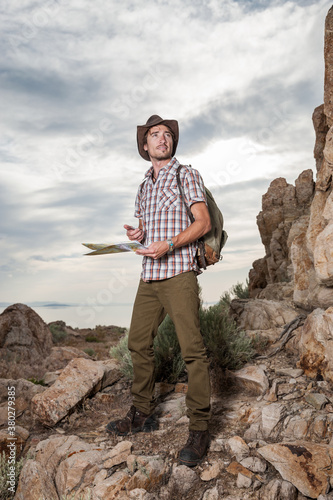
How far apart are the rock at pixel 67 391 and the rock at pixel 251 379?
1.87m

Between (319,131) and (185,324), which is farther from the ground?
(319,131)

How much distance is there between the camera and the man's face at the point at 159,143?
13.7ft

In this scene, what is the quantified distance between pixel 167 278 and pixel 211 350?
224cm

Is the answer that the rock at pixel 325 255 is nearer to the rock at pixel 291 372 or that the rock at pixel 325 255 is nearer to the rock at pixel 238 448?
the rock at pixel 291 372

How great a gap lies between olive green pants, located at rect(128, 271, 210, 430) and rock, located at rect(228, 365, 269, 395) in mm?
1408

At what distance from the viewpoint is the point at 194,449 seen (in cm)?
371

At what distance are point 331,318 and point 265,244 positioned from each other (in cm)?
884

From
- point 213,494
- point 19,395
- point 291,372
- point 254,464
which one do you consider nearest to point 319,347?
point 291,372

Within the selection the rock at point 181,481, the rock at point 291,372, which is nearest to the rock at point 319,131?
the rock at point 291,372

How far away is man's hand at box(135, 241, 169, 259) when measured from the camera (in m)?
3.64

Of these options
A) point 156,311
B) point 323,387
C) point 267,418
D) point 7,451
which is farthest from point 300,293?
point 7,451

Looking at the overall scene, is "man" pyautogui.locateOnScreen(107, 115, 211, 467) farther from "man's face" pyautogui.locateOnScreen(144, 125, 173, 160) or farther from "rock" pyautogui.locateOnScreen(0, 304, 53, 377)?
"rock" pyautogui.locateOnScreen(0, 304, 53, 377)

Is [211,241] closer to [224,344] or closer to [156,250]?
[156,250]

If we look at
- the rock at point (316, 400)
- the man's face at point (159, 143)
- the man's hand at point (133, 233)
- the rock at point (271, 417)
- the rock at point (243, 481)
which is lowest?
the rock at point (243, 481)
